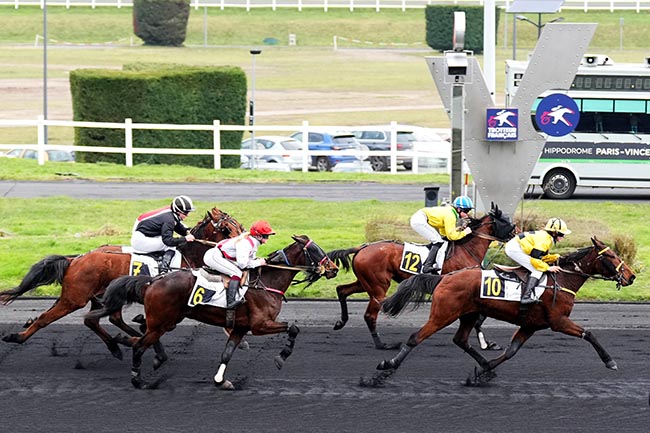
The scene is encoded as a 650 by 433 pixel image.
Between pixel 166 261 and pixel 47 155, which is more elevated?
pixel 47 155

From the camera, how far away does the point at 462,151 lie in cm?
1650

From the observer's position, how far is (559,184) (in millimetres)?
26594

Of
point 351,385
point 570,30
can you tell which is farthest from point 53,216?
point 351,385

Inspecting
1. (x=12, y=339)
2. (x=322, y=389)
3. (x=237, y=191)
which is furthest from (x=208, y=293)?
(x=237, y=191)

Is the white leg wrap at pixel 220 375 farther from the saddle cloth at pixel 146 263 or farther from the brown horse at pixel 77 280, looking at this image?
the saddle cloth at pixel 146 263

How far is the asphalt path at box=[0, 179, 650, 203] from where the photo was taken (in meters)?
25.1

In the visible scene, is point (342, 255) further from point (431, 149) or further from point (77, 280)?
point (431, 149)

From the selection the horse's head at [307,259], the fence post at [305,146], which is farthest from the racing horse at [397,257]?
the fence post at [305,146]

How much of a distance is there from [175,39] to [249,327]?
176 ft

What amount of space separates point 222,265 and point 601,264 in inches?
151

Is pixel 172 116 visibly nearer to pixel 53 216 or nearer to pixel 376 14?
pixel 53 216

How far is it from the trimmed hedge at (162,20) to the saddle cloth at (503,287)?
53.7 meters

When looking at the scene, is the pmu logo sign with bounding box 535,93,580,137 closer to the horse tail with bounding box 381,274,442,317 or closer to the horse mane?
the horse mane

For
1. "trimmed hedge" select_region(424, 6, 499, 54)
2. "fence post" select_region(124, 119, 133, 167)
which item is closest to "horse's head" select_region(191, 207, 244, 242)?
"fence post" select_region(124, 119, 133, 167)
